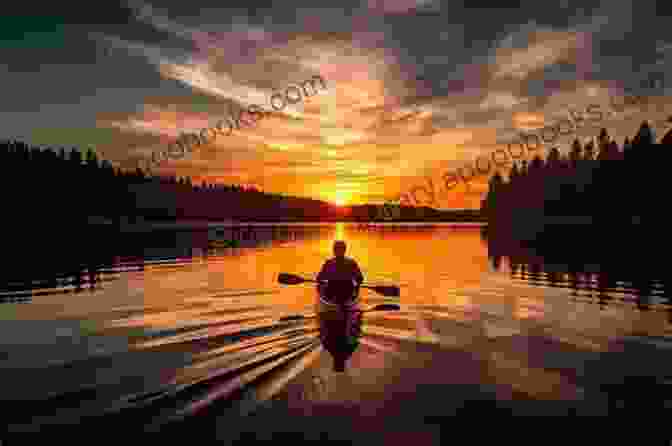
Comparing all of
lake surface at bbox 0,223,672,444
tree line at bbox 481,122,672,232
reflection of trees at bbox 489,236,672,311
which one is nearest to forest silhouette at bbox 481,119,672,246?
tree line at bbox 481,122,672,232

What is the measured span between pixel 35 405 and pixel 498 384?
1011 centimetres

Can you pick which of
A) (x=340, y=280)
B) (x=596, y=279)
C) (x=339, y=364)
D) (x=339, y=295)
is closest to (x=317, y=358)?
(x=339, y=364)

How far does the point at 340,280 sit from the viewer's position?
14.7 meters

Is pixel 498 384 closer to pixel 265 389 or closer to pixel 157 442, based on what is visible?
pixel 265 389

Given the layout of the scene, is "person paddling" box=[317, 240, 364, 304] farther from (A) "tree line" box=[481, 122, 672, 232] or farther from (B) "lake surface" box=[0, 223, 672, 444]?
(A) "tree line" box=[481, 122, 672, 232]

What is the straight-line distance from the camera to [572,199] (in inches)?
3863

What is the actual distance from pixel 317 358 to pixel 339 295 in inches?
177

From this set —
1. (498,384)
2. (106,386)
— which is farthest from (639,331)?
(106,386)

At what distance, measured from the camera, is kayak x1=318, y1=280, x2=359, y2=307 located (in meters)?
14.4

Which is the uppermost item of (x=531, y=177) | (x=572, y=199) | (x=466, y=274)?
(x=531, y=177)

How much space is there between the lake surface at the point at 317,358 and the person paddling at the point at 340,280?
1.28m

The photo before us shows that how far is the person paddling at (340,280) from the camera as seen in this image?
14.5 meters

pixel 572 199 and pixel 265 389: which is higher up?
pixel 572 199

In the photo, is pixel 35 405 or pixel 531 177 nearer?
pixel 35 405
